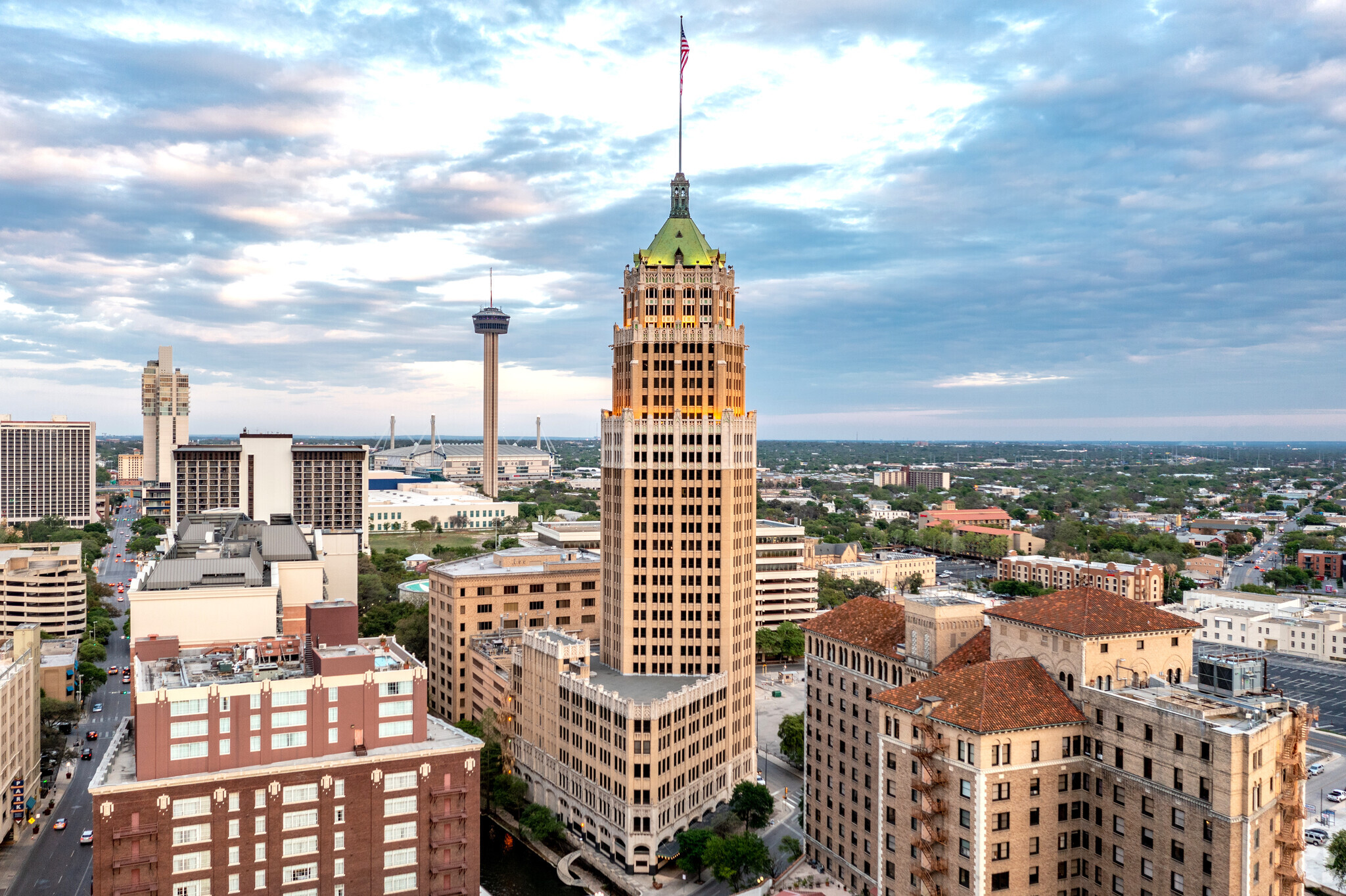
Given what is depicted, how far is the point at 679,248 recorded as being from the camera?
5172 inches

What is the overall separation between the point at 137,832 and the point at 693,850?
176 ft

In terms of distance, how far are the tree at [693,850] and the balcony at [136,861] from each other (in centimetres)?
5135

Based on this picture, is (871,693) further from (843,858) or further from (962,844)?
(962,844)

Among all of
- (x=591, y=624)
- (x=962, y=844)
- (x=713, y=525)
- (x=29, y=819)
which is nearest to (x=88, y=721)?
(x=29, y=819)

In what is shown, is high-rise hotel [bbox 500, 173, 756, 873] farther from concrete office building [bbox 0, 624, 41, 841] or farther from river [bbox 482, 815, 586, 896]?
concrete office building [bbox 0, 624, 41, 841]

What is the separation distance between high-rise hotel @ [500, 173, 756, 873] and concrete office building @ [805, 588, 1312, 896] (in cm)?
4585

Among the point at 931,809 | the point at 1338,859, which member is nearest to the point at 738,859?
the point at 931,809

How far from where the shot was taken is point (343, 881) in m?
88.4

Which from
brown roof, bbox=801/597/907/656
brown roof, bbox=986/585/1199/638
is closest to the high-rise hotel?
brown roof, bbox=801/597/907/656

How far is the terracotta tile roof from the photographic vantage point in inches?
3487

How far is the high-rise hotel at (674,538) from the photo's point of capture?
122875mm

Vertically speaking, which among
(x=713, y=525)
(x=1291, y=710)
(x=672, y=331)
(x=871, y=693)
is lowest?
(x=871, y=693)

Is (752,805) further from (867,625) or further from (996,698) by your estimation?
(996,698)

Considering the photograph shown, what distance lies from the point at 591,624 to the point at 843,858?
220 ft
